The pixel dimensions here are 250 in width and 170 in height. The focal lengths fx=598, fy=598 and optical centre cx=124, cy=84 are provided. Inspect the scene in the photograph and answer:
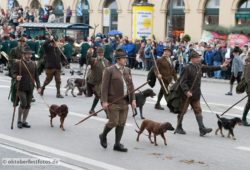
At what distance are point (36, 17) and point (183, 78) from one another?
29565 millimetres

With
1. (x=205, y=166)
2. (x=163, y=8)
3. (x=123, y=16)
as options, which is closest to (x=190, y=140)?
(x=205, y=166)

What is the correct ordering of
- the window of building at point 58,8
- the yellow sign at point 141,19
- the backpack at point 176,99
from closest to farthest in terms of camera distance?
the backpack at point 176,99 < the yellow sign at point 141,19 < the window of building at point 58,8

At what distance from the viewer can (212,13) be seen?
3712cm

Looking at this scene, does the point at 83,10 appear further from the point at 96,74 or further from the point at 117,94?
the point at 117,94

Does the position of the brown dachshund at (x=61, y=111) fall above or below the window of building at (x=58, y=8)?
below

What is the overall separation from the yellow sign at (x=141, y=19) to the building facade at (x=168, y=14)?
2364 millimetres

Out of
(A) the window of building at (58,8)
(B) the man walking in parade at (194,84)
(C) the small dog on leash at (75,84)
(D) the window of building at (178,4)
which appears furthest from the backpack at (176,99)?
(A) the window of building at (58,8)

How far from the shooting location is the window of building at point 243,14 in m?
34.6

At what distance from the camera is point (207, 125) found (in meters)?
13.6

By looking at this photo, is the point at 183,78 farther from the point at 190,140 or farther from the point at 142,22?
the point at 142,22

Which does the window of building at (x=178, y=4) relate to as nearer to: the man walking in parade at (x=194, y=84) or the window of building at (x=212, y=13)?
the window of building at (x=212, y=13)

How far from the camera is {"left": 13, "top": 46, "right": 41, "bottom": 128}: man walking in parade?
12.3 metres

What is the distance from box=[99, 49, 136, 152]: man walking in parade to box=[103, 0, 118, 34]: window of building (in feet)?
110

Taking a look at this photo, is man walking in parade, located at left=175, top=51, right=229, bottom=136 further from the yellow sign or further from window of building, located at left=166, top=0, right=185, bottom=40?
window of building, located at left=166, top=0, right=185, bottom=40
